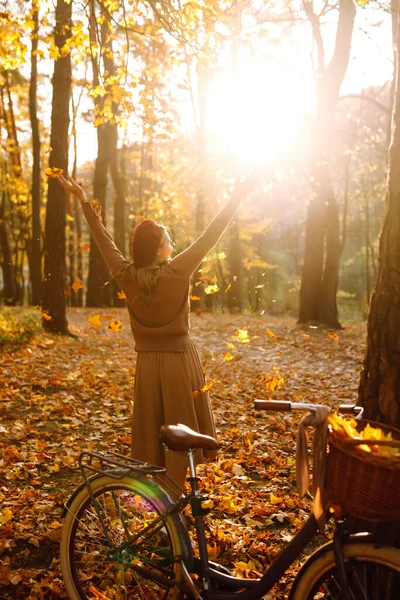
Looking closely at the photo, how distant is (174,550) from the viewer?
2828 mm

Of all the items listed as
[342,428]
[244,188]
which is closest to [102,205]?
[244,188]

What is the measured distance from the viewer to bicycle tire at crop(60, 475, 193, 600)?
284 cm

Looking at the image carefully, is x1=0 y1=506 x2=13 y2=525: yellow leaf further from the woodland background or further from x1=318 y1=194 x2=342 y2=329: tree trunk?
x1=318 y1=194 x2=342 y2=329: tree trunk

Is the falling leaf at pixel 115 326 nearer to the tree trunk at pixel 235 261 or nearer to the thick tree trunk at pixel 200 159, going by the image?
the thick tree trunk at pixel 200 159

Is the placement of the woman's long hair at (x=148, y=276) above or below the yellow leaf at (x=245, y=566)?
above

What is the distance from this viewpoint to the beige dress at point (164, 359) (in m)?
3.50

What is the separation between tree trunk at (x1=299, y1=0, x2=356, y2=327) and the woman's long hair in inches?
508

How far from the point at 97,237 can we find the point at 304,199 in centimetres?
1347

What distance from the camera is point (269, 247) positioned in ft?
121

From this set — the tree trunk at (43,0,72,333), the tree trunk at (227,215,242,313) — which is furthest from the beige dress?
the tree trunk at (227,215,242,313)

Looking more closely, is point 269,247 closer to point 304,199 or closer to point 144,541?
point 304,199

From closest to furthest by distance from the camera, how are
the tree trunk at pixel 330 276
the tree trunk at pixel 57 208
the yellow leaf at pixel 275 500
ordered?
1. the yellow leaf at pixel 275 500
2. the tree trunk at pixel 57 208
3. the tree trunk at pixel 330 276

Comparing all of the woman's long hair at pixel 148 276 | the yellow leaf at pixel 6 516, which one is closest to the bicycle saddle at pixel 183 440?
the woman's long hair at pixel 148 276

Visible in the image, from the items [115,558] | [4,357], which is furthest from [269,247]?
[115,558]
